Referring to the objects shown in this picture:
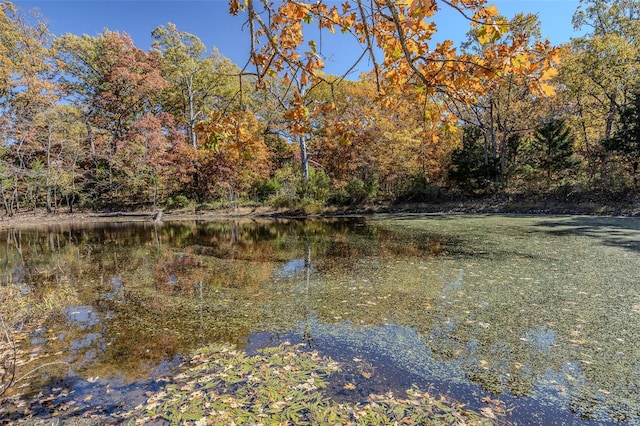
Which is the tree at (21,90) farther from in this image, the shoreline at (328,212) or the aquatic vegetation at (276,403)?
the aquatic vegetation at (276,403)

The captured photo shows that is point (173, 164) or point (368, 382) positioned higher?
point (173, 164)

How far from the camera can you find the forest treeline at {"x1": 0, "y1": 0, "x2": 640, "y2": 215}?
49.8 feet

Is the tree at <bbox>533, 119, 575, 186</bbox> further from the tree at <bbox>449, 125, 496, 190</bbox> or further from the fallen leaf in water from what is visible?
the fallen leaf in water

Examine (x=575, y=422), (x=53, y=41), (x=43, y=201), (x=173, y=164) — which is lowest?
(x=575, y=422)

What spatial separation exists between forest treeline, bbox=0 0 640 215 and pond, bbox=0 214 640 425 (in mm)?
6888

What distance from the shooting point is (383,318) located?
3.92m

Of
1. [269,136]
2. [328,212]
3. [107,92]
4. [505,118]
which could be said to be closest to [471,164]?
[505,118]

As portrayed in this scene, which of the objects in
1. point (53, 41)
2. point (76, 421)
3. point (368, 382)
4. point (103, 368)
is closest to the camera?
point (76, 421)

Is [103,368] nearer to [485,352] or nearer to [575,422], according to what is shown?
[485,352]

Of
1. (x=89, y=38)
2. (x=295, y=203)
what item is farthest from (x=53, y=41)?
(x=295, y=203)

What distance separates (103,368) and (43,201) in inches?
905

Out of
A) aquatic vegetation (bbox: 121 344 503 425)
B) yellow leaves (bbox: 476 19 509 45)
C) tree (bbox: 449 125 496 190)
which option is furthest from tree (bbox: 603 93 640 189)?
yellow leaves (bbox: 476 19 509 45)

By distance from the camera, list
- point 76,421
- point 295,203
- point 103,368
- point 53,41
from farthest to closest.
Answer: point 53,41
point 295,203
point 103,368
point 76,421

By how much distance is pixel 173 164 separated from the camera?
21703 mm
